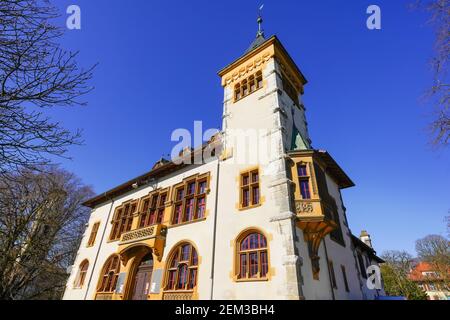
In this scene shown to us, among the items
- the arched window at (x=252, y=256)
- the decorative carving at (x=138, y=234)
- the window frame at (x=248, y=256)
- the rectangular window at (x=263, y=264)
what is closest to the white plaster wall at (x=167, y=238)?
the decorative carving at (x=138, y=234)

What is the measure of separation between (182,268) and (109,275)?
27.7ft

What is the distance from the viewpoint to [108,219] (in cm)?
2277

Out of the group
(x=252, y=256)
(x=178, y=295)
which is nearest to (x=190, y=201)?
(x=178, y=295)

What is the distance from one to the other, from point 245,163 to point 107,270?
14666mm

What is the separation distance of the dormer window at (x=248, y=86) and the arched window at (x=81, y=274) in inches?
A: 784

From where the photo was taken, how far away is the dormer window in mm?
18058

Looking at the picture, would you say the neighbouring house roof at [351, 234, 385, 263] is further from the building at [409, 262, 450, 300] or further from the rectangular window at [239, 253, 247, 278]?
the building at [409, 262, 450, 300]

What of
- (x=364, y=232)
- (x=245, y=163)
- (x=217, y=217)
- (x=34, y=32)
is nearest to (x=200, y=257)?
(x=217, y=217)

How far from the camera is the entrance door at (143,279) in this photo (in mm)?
15977

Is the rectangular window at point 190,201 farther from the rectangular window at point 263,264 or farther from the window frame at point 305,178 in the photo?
the window frame at point 305,178

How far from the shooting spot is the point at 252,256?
11867 mm

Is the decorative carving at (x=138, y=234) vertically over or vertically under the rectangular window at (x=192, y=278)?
over

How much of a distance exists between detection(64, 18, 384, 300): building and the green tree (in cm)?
2638
